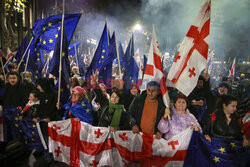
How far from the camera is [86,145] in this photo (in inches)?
135

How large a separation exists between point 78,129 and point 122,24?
49.2m

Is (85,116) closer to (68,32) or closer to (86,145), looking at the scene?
(86,145)

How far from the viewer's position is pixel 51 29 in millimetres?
4859

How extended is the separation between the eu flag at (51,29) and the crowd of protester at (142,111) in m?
1.31

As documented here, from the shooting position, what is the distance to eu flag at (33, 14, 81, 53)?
4652 mm

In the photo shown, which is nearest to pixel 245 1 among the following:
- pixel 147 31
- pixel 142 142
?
pixel 147 31

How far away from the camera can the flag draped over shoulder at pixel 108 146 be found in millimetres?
2953

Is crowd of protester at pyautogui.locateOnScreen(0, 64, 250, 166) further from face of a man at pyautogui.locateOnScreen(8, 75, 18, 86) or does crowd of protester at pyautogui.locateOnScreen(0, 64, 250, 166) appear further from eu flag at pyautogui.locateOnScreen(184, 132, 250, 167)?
eu flag at pyautogui.locateOnScreen(184, 132, 250, 167)

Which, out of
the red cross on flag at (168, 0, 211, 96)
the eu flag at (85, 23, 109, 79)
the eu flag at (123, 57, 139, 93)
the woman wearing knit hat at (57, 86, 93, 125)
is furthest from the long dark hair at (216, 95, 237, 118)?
the eu flag at (85, 23, 109, 79)

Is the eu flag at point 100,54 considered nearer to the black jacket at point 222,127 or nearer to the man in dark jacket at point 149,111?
the man in dark jacket at point 149,111

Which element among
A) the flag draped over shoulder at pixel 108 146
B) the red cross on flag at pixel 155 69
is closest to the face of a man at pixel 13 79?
the flag draped over shoulder at pixel 108 146

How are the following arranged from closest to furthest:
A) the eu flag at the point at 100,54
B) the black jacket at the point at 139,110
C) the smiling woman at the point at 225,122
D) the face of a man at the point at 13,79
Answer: the smiling woman at the point at 225,122
the black jacket at the point at 139,110
the face of a man at the point at 13,79
the eu flag at the point at 100,54

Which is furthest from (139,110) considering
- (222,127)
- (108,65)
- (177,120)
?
(108,65)

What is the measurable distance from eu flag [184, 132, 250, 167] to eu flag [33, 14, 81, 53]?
4.02 metres
